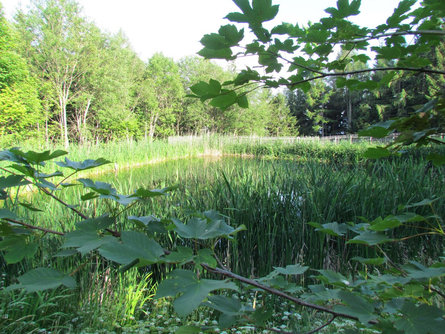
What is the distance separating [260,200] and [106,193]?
2037 millimetres

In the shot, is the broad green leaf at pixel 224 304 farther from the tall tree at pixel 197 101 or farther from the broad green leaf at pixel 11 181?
the tall tree at pixel 197 101

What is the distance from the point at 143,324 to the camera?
4.40 feet

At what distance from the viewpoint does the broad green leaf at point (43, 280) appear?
1.21ft

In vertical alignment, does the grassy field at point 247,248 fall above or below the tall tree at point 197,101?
below

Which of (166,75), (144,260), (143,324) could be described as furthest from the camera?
(166,75)

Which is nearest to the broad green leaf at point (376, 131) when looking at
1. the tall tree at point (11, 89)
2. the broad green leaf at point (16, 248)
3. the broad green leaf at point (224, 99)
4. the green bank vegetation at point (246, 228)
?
the green bank vegetation at point (246, 228)

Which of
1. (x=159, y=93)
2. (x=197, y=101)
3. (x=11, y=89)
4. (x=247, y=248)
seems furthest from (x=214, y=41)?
(x=197, y=101)

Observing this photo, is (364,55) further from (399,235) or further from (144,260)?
(399,235)

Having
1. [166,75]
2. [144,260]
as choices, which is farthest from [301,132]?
[144,260]

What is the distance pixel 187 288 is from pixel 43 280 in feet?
0.74

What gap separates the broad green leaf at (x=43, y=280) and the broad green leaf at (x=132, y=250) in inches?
3.4

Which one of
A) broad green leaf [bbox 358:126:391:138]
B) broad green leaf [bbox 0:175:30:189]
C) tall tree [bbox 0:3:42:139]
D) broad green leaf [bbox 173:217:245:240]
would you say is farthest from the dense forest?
broad green leaf [bbox 0:175:30:189]

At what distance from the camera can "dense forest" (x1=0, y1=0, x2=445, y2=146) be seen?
8992 mm

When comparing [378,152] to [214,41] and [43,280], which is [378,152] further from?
[43,280]
